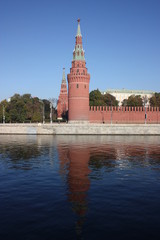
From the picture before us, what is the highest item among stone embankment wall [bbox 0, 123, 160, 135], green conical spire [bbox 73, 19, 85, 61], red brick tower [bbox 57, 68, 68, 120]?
green conical spire [bbox 73, 19, 85, 61]

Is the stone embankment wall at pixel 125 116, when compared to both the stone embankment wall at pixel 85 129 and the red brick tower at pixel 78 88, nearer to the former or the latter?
the red brick tower at pixel 78 88

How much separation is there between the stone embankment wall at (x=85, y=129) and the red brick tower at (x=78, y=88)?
441 cm

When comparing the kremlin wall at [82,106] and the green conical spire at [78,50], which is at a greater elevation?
the green conical spire at [78,50]

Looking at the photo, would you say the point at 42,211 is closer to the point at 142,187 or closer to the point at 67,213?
the point at 67,213

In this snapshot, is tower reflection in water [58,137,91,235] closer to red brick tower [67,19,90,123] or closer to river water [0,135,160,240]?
river water [0,135,160,240]

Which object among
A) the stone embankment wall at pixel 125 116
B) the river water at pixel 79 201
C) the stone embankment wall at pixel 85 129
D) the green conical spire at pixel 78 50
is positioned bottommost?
the river water at pixel 79 201

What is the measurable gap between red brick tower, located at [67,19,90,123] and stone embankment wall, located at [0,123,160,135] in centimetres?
441

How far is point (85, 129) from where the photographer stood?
46906 mm

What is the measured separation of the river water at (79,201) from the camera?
7.94 meters

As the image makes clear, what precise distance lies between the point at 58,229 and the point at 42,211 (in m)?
1.63

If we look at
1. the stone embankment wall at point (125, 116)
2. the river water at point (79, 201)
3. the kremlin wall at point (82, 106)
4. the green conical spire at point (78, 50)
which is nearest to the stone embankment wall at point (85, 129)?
the kremlin wall at point (82, 106)

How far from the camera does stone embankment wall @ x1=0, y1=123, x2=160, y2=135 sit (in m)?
46.8

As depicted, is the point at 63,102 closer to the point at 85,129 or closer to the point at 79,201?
the point at 85,129

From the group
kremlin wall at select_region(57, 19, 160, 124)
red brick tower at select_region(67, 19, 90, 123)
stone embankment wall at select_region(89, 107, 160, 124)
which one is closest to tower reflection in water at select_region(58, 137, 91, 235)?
red brick tower at select_region(67, 19, 90, 123)
